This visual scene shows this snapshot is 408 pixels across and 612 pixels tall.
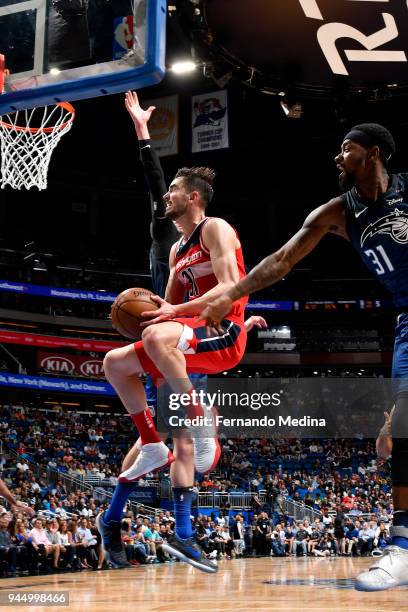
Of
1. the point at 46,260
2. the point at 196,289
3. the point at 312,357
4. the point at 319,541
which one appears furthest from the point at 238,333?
the point at 312,357

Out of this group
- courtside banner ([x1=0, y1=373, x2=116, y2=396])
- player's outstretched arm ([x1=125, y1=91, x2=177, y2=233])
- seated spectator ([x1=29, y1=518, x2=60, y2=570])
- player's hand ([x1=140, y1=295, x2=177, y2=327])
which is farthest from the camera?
courtside banner ([x1=0, y1=373, x2=116, y2=396])

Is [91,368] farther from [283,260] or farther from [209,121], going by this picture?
[283,260]

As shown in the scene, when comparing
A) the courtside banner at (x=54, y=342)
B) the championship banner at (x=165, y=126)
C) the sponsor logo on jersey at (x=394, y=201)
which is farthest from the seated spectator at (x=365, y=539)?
the sponsor logo on jersey at (x=394, y=201)

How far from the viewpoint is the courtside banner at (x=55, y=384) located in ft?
84.4

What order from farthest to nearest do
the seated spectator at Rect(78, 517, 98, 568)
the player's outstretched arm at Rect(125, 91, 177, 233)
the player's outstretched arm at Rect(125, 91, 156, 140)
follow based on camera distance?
the seated spectator at Rect(78, 517, 98, 568) < the player's outstretched arm at Rect(125, 91, 156, 140) < the player's outstretched arm at Rect(125, 91, 177, 233)

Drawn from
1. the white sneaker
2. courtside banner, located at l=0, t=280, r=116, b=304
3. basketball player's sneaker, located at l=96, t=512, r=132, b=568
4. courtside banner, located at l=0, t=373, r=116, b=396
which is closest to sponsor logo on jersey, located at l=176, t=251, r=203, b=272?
basketball player's sneaker, located at l=96, t=512, r=132, b=568

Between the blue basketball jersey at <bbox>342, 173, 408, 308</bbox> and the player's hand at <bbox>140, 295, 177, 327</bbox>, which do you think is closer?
the blue basketball jersey at <bbox>342, 173, 408, 308</bbox>

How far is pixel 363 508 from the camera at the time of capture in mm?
20641

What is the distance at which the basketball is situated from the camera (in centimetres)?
377

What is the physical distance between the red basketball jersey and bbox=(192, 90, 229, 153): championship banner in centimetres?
1706

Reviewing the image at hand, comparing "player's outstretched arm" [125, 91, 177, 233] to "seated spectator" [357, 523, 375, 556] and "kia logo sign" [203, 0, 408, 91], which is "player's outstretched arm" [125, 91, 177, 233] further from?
"seated spectator" [357, 523, 375, 556]

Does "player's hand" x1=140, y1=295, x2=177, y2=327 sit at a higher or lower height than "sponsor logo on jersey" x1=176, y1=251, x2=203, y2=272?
lower

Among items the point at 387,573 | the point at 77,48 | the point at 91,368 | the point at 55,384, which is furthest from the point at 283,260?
the point at 91,368

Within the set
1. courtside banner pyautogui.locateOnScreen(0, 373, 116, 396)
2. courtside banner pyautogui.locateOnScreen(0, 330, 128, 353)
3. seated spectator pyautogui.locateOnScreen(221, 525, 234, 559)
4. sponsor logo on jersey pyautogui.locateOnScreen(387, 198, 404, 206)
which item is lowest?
seated spectator pyautogui.locateOnScreen(221, 525, 234, 559)
